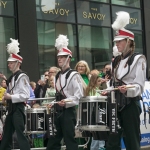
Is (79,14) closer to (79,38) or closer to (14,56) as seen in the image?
(79,38)

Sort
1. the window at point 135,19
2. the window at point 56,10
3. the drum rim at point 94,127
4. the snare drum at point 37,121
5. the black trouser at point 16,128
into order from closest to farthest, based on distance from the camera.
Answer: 1. the drum rim at point 94,127
2. the black trouser at point 16,128
3. the snare drum at point 37,121
4. the window at point 56,10
5. the window at point 135,19

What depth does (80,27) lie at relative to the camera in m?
17.2

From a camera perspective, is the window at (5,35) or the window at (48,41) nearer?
the window at (5,35)

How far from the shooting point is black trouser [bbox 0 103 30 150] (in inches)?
298

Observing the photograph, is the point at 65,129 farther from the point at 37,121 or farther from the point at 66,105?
the point at 37,121

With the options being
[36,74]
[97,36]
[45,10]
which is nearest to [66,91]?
[36,74]

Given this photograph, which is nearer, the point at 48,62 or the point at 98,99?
the point at 98,99

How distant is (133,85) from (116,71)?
16.1 inches

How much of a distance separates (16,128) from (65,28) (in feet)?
31.3

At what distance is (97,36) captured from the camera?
17875 millimetres

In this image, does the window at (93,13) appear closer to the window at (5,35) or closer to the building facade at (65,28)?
the building facade at (65,28)

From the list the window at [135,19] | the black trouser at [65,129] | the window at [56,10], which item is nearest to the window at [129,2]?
the window at [135,19]

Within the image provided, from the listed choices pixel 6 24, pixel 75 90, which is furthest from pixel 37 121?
pixel 6 24

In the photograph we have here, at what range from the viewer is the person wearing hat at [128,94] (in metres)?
5.77
